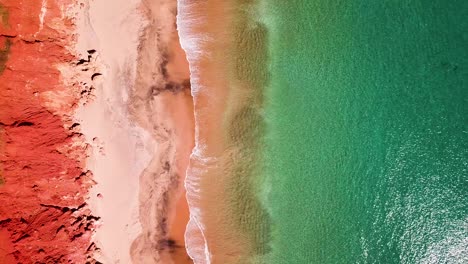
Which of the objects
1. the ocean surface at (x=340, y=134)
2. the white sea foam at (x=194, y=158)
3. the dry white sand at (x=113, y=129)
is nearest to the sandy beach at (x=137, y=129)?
the dry white sand at (x=113, y=129)

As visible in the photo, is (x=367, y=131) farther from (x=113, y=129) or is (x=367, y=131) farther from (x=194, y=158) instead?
(x=113, y=129)

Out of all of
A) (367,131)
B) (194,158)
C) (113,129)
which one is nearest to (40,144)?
(113,129)

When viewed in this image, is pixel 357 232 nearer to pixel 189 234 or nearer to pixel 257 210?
pixel 257 210

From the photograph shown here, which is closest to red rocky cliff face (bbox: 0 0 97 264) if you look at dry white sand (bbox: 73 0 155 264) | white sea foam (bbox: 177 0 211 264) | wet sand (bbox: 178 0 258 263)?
dry white sand (bbox: 73 0 155 264)

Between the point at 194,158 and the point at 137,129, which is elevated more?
the point at 137,129

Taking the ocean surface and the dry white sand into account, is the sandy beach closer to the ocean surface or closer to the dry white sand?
the dry white sand

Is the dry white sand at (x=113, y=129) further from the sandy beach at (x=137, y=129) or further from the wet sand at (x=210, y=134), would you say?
the wet sand at (x=210, y=134)
